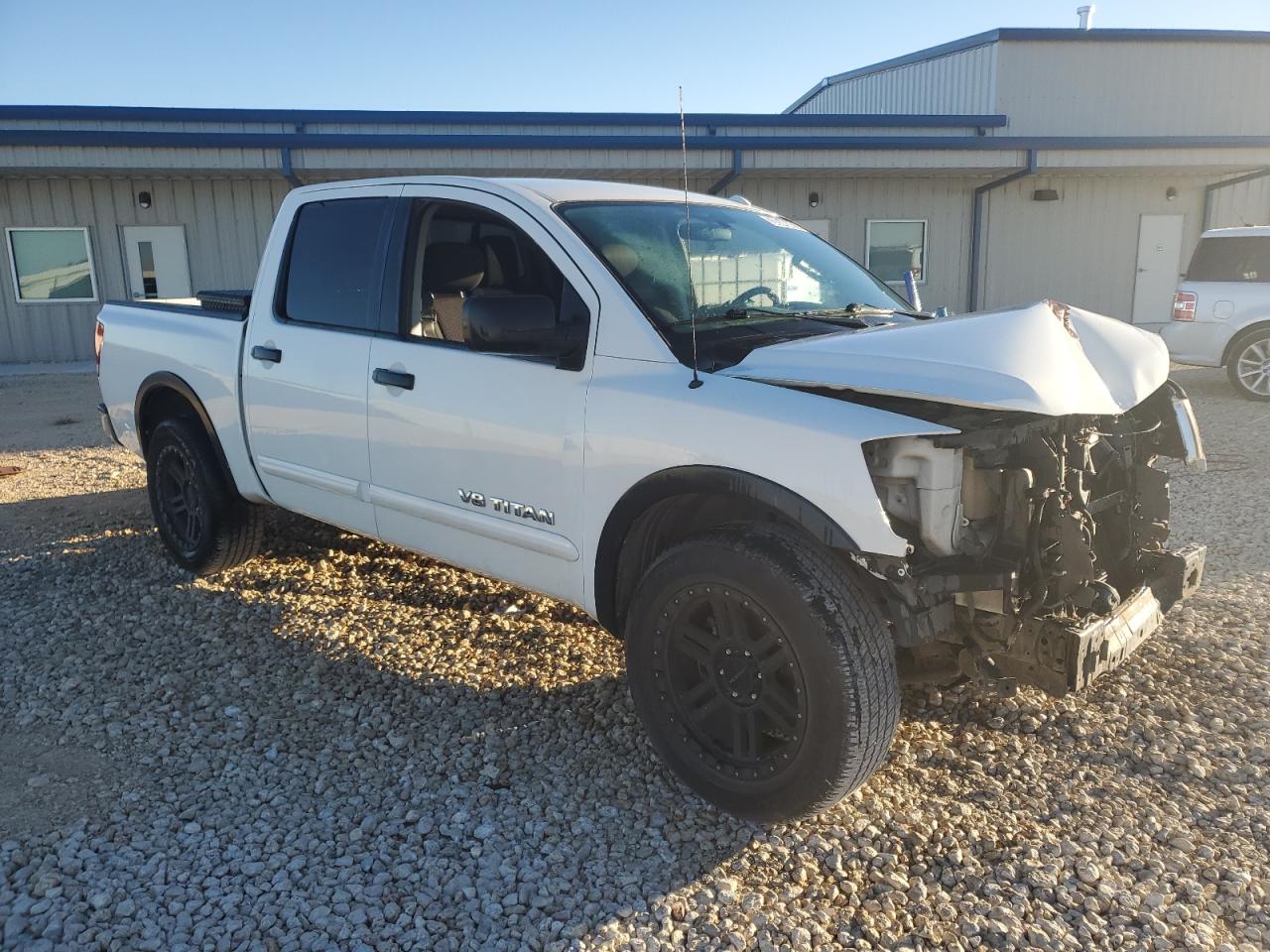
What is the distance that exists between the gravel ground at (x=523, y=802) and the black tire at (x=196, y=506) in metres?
0.38

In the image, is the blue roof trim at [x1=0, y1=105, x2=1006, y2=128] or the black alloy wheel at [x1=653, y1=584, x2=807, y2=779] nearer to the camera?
the black alloy wheel at [x1=653, y1=584, x2=807, y2=779]

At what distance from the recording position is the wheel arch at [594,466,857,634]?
9.08 ft

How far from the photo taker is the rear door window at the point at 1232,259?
1059 cm


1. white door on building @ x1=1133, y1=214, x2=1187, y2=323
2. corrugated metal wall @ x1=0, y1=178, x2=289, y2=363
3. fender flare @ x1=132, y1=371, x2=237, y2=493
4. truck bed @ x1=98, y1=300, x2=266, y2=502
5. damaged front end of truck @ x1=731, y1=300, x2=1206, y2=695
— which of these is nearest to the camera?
damaged front end of truck @ x1=731, y1=300, x2=1206, y2=695

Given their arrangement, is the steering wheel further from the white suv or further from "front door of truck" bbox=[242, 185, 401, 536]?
the white suv

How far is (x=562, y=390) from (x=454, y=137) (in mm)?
12989

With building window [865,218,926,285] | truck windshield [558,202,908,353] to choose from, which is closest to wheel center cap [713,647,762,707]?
truck windshield [558,202,908,353]

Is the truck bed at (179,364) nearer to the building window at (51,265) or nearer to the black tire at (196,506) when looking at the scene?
the black tire at (196,506)

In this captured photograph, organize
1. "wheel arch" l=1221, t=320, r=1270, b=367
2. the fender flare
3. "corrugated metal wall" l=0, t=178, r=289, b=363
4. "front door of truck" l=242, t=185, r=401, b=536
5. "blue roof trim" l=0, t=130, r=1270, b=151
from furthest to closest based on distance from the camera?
"corrugated metal wall" l=0, t=178, r=289, b=363, "blue roof trim" l=0, t=130, r=1270, b=151, "wheel arch" l=1221, t=320, r=1270, b=367, the fender flare, "front door of truck" l=242, t=185, r=401, b=536

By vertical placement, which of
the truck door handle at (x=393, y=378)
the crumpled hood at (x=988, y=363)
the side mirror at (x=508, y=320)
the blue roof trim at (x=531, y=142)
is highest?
the blue roof trim at (x=531, y=142)

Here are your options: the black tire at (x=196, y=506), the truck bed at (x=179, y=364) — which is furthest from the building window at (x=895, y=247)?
the black tire at (x=196, y=506)

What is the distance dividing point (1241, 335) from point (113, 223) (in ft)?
53.9

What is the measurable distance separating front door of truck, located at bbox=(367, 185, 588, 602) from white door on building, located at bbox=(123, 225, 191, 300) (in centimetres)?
1401

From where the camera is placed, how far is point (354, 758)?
339 cm
